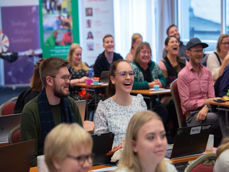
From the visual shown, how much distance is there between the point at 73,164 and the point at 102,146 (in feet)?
3.43

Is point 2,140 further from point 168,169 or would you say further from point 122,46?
point 122,46

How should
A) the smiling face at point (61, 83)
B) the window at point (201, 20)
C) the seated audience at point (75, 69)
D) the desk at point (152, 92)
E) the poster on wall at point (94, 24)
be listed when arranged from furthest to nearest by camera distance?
the poster on wall at point (94, 24)
the window at point (201, 20)
the seated audience at point (75, 69)
the desk at point (152, 92)
the smiling face at point (61, 83)

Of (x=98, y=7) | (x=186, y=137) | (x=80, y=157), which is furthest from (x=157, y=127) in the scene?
(x=98, y=7)

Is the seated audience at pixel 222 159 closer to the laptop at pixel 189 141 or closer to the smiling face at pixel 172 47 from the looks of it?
the laptop at pixel 189 141

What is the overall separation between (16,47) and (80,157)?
11517 millimetres

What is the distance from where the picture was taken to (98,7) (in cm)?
A: 1159

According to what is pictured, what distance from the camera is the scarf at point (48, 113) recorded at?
3203mm

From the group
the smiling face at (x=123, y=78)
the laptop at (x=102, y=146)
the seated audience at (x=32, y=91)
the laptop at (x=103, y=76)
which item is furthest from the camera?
Answer: the laptop at (x=103, y=76)

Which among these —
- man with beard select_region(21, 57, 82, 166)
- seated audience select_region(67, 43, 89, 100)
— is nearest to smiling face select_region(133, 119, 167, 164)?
man with beard select_region(21, 57, 82, 166)

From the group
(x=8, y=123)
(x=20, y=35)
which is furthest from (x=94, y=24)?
(x=8, y=123)

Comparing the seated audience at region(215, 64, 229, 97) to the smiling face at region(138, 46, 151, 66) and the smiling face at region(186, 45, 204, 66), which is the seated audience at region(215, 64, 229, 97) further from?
the smiling face at region(138, 46, 151, 66)

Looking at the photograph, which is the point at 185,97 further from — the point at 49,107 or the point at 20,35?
the point at 20,35

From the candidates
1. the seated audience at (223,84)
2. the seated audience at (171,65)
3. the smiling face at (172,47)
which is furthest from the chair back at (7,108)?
the smiling face at (172,47)

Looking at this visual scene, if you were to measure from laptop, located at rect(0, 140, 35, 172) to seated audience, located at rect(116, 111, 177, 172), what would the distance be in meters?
0.57
